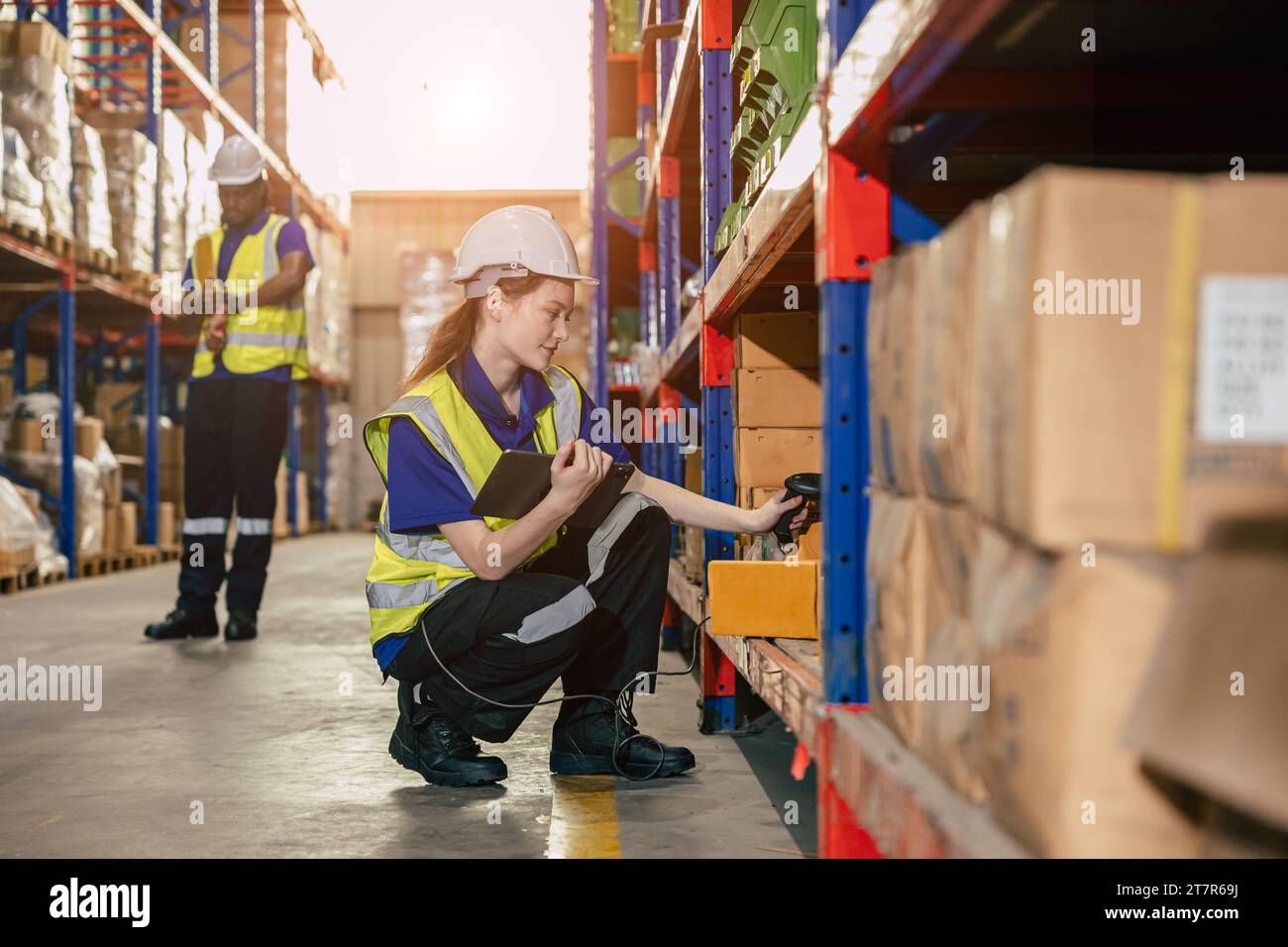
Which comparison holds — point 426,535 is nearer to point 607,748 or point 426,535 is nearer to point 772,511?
point 607,748

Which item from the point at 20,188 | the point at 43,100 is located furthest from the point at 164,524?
the point at 43,100

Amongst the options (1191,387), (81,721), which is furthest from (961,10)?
(81,721)

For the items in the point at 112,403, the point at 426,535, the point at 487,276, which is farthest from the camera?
the point at 112,403

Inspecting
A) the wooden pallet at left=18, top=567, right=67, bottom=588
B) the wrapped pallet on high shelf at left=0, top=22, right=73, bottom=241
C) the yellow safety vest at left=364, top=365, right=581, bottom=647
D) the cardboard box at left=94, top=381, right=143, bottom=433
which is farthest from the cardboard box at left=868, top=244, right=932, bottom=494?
the cardboard box at left=94, top=381, right=143, bottom=433

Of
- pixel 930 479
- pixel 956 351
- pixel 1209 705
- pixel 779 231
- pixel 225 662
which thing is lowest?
pixel 225 662

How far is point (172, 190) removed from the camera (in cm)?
930

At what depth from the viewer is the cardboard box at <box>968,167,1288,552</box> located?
3.19 feet

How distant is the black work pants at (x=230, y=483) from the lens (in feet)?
17.0

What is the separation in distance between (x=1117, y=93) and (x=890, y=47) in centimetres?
48

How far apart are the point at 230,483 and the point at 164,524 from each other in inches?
191

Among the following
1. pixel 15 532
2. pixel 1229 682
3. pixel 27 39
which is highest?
pixel 27 39

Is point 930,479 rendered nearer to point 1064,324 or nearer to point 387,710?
point 1064,324

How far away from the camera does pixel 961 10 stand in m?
1.22

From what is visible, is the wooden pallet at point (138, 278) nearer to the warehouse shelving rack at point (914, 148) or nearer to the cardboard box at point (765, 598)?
the cardboard box at point (765, 598)
